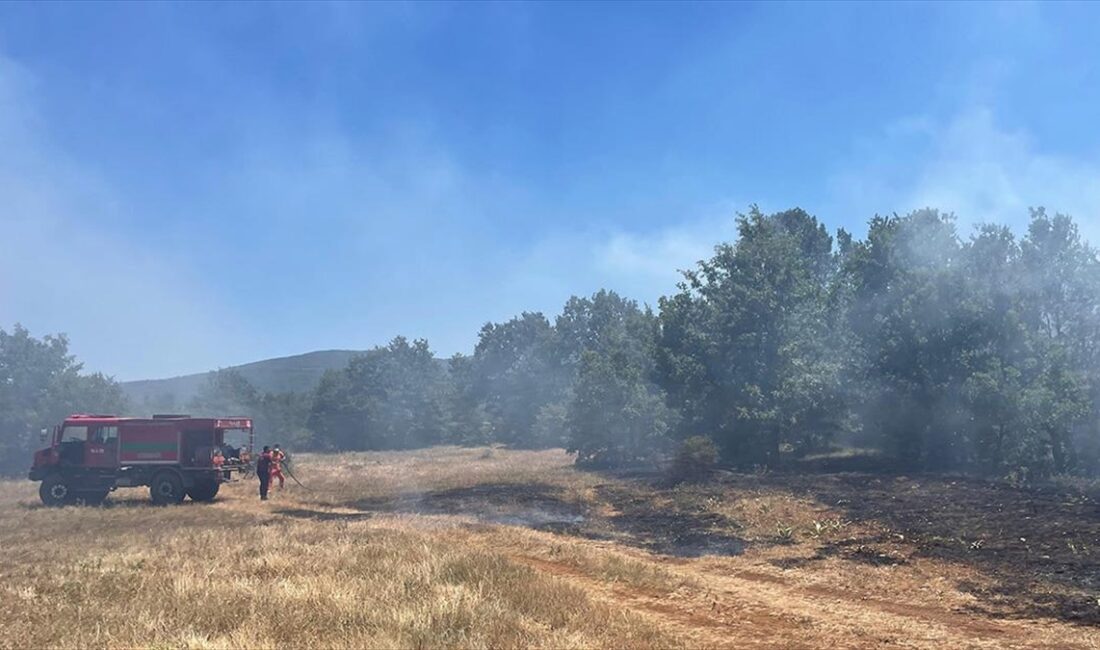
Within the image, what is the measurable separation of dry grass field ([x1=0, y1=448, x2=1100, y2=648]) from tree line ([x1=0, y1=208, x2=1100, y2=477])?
26.3 ft

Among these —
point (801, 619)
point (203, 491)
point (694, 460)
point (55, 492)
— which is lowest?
point (801, 619)

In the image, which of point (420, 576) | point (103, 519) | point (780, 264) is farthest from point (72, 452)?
point (780, 264)

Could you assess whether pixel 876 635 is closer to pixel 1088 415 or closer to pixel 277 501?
pixel 277 501

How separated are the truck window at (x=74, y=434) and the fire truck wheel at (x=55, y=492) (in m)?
1.13

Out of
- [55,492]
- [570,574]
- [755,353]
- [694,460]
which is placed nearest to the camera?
[570,574]

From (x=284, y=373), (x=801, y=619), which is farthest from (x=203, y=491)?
(x=284, y=373)

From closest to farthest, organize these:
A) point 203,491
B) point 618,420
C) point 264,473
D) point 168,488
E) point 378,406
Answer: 1. point 168,488
2. point 203,491
3. point 264,473
4. point 618,420
5. point 378,406

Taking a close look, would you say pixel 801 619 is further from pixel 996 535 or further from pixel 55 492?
pixel 55 492

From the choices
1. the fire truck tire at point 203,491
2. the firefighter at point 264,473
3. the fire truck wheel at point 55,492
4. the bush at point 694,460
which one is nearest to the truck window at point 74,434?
the fire truck wheel at point 55,492

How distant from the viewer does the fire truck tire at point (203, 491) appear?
24938mm

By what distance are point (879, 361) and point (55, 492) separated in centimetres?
A: 2900

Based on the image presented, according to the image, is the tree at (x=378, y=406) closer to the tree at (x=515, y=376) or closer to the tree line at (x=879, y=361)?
the tree at (x=515, y=376)

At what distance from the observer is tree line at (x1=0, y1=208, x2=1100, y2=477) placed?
28.5 m

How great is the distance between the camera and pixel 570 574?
1261 centimetres
